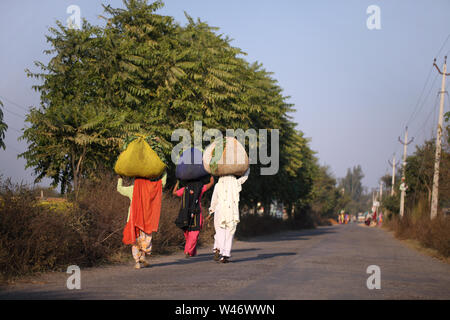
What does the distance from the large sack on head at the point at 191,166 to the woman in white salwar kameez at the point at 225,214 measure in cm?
63

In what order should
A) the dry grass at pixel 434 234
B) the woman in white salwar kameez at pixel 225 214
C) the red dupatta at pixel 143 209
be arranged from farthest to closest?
the dry grass at pixel 434 234, the woman in white salwar kameez at pixel 225 214, the red dupatta at pixel 143 209

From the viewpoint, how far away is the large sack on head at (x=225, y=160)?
12906 mm

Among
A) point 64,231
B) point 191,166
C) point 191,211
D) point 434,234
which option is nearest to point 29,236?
point 64,231

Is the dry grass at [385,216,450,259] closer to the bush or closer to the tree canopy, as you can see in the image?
the tree canopy

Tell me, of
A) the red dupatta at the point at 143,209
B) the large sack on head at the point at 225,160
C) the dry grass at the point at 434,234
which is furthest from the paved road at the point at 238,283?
the dry grass at the point at 434,234

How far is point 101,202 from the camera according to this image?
13445 millimetres

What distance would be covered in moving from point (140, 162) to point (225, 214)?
8.76 ft

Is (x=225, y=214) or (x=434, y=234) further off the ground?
(x=225, y=214)

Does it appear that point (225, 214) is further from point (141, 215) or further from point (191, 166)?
point (141, 215)

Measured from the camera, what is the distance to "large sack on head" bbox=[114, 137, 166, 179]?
1130 cm

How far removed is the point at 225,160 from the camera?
12914 millimetres

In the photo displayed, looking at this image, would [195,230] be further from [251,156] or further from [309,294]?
[251,156]

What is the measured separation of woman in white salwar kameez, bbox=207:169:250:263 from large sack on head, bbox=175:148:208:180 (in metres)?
0.63

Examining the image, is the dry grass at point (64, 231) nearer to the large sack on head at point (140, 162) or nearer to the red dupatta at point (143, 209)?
the red dupatta at point (143, 209)
